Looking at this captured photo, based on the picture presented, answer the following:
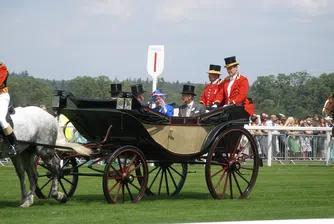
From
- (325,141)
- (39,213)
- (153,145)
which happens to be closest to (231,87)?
(153,145)

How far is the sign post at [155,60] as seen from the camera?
18766 mm

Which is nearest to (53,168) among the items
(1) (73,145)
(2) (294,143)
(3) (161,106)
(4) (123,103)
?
(1) (73,145)

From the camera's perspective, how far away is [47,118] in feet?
33.8

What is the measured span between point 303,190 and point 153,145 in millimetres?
3558

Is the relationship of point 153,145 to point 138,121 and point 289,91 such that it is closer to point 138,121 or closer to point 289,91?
point 138,121

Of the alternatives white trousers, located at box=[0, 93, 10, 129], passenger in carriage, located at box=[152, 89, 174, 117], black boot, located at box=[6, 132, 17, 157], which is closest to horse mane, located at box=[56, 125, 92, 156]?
black boot, located at box=[6, 132, 17, 157]

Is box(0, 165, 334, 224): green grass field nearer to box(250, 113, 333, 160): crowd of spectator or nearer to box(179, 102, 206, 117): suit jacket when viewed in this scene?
box(179, 102, 206, 117): suit jacket

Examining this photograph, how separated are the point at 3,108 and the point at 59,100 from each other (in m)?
0.94

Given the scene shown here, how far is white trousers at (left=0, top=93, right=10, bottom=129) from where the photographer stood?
9442 mm

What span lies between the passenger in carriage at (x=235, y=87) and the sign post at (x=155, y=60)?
6873 mm

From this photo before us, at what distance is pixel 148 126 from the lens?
1048 cm

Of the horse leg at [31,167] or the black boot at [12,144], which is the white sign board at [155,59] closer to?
the horse leg at [31,167]

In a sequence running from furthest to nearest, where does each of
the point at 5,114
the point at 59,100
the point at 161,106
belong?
the point at 161,106 < the point at 59,100 < the point at 5,114

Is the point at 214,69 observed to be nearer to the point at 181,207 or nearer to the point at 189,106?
the point at 189,106
